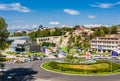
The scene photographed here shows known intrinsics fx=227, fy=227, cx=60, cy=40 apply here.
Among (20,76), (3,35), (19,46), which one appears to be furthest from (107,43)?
(3,35)

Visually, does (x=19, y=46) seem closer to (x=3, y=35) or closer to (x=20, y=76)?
(x=20, y=76)

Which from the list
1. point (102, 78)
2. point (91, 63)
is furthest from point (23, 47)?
point (102, 78)

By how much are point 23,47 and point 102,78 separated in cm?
7984

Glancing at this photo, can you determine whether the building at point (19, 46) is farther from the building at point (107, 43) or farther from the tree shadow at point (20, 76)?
the tree shadow at point (20, 76)

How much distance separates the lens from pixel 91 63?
8831 cm

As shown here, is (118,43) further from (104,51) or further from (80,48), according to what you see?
(80,48)

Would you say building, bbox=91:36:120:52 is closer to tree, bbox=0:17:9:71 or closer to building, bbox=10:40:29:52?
building, bbox=10:40:29:52

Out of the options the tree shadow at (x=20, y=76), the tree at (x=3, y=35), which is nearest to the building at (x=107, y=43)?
the tree shadow at (x=20, y=76)

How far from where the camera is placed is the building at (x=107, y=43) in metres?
135

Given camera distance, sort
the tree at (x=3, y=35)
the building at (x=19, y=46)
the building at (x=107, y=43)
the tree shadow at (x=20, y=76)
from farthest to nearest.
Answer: the building at (x=19, y=46) < the building at (x=107, y=43) < the tree shadow at (x=20, y=76) < the tree at (x=3, y=35)

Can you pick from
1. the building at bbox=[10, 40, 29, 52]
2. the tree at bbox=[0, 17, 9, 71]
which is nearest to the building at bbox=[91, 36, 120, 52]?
the building at bbox=[10, 40, 29, 52]

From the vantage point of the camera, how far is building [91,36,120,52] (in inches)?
5309

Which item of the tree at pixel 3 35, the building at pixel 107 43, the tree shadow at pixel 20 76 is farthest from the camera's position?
the building at pixel 107 43

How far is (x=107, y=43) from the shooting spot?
139250mm
